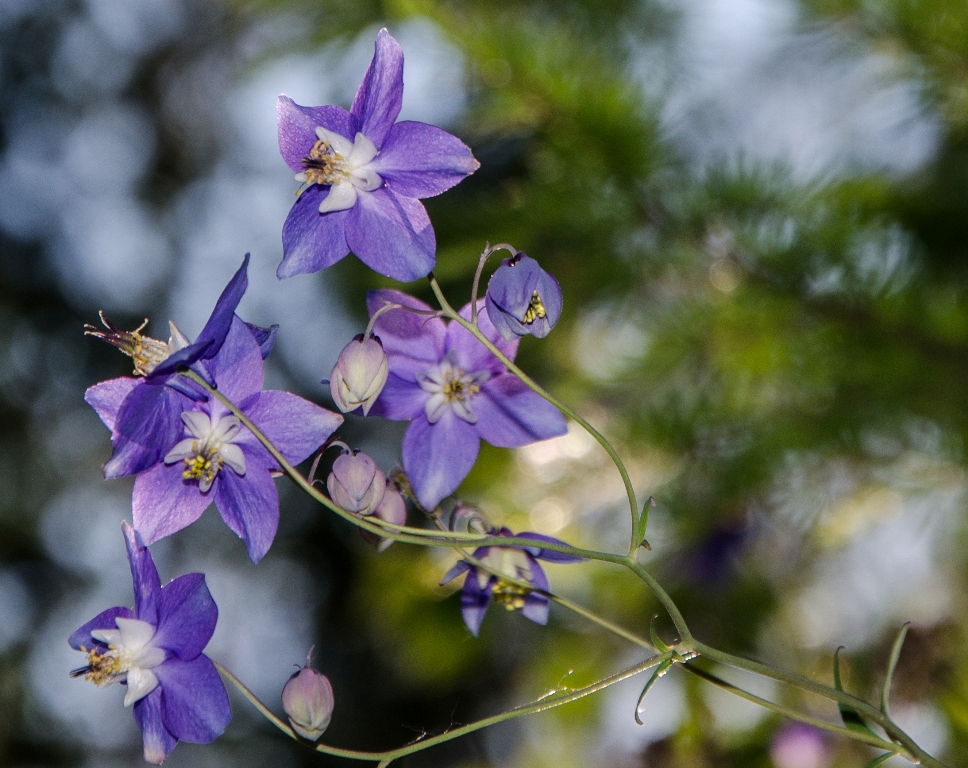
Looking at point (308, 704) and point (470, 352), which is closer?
point (308, 704)

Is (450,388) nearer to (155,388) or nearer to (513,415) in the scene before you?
(513,415)

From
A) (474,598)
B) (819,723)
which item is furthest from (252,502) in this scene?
(819,723)

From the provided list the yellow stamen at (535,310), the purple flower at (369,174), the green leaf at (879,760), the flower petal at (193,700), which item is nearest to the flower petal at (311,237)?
the purple flower at (369,174)

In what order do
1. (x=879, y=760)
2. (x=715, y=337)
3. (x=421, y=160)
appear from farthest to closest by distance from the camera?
(x=715, y=337)
(x=421, y=160)
(x=879, y=760)

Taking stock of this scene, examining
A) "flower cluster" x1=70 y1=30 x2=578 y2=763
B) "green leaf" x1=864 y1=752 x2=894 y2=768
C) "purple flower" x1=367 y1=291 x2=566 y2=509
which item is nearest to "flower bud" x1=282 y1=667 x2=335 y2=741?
"flower cluster" x1=70 y1=30 x2=578 y2=763

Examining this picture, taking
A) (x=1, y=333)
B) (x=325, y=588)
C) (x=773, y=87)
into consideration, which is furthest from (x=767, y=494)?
(x=1, y=333)

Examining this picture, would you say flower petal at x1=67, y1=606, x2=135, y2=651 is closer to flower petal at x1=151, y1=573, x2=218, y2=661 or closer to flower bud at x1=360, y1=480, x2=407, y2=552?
flower petal at x1=151, y1=573, x2=218, y2=661
